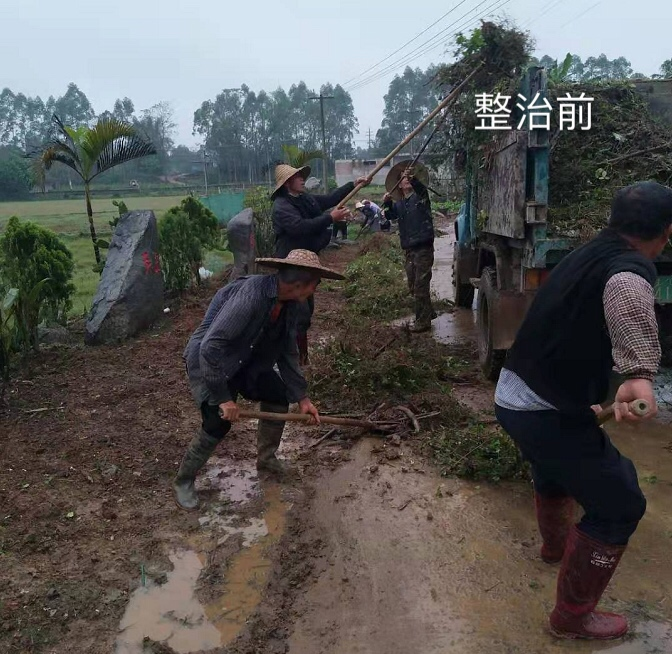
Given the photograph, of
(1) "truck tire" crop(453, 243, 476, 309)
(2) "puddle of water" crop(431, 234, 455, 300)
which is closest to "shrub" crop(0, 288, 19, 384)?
(1) "truck tire" crop(453, 243, 476, 309)

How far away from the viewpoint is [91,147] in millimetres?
9445

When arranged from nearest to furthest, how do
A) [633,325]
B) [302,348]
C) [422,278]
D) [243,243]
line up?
1. [633,325]
2. [302,348]
3. [422,278]
4. [243,243]

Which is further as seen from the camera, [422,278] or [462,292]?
[462,292]

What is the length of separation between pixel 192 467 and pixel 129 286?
13.7 feet

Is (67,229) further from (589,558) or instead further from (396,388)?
(589,558)

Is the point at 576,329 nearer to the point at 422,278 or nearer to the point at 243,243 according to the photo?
the point at 422,278

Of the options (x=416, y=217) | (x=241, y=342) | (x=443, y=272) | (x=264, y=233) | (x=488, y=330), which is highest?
(x=416, y=217)

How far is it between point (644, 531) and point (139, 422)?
3.67 m

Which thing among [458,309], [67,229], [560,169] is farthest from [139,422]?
[67,229]

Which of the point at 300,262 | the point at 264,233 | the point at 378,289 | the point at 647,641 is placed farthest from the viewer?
the point at 264,233

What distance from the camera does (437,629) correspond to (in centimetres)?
276

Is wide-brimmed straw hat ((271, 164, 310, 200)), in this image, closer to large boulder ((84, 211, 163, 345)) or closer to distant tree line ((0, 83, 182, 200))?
large boulder ((84, 211, 163, 345))

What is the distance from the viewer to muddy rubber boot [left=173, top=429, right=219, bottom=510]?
387 cm

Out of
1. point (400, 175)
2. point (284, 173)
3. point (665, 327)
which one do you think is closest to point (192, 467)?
point (284, 173)
